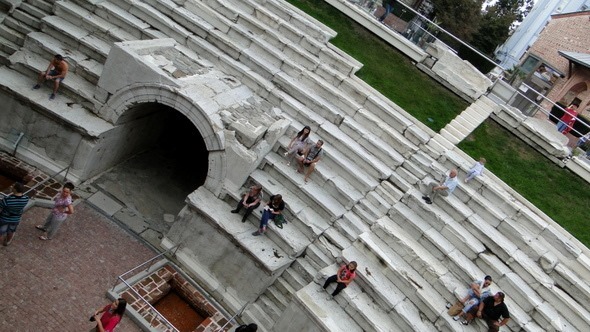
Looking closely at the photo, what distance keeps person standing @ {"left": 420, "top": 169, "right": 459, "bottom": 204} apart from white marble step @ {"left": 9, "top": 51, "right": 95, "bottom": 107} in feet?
29.3

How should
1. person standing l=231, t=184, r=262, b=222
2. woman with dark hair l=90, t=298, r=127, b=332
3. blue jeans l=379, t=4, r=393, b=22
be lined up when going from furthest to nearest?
blue jeans l=379, t=4, r=393, b=22, person standing l=231, t=184, r=262, b=222, woman with dark hair l=90, t=298, r=127, b=332

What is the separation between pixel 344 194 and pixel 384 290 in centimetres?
261

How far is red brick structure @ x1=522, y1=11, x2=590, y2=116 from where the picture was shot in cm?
2438

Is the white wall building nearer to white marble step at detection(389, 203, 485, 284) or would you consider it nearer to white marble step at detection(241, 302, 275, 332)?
white marble step at detection(389, 203, 485, 284)

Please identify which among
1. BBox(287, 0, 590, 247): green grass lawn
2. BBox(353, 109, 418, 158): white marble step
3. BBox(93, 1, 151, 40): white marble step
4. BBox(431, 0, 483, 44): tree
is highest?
BBox(431, 0, 483, 44): tree

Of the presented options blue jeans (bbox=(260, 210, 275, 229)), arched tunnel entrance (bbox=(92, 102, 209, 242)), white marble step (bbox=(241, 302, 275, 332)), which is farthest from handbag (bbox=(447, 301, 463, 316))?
arched tunnel entrance (bbox=(92, 102, 209, 242))

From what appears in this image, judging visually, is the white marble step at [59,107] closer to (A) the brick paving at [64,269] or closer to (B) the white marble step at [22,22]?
(B) the white marble step at [22,22]

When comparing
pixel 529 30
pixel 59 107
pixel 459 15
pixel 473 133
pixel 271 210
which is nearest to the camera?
pixel 271 210

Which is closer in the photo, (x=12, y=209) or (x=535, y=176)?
(x=12, y=209)

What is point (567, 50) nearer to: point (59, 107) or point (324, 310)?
point (324, 310)

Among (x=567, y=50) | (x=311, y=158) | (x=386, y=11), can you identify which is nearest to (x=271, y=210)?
(x=311, y=158)

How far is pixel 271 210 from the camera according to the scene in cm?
1121

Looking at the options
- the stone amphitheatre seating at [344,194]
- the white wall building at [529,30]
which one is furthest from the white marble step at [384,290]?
the white wall building at [529,30]

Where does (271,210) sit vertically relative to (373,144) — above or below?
below
